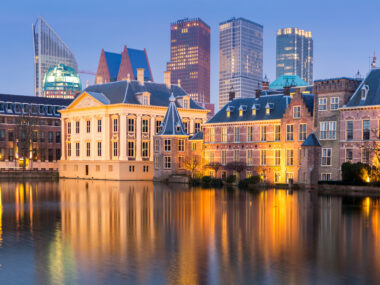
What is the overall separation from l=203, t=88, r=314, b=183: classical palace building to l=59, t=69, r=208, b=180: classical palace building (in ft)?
53.4

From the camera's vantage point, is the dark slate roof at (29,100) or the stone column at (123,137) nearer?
the stone column at (123,137)

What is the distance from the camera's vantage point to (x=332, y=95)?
214 feet

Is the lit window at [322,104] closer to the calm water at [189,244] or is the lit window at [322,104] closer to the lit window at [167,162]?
the calm water at [189,244]

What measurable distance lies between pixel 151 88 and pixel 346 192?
51.4 m

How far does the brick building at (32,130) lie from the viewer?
116375mm

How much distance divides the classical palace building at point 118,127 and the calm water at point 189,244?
52.1m

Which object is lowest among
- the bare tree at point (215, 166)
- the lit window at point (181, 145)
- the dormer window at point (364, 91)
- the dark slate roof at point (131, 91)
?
the bare tree at point (215, 166)

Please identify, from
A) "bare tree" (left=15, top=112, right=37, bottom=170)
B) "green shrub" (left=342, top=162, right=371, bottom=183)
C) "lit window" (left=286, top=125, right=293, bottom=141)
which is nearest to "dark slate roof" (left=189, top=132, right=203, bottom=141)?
"lit window" (left=286, top=125, right=293, bottom=141)

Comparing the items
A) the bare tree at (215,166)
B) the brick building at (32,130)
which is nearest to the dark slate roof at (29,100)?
the brick building at (32,130)

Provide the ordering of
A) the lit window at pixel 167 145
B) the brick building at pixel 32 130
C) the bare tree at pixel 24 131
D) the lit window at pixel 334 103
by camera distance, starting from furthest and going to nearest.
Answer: the brick building at pixel 32 130, the bare tree at pixel 24 131, the lit window at pixel 167 145, the lit window at pixel 334 103

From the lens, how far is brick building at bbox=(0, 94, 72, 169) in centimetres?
11638


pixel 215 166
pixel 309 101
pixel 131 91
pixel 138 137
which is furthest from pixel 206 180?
pixel 131 91

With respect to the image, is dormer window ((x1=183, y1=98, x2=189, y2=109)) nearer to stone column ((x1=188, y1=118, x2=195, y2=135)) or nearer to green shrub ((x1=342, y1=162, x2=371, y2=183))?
stone column ((x1=188, y1=118, x2=195, y2=135))

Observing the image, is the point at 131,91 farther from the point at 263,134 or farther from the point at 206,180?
the point at 263,134
